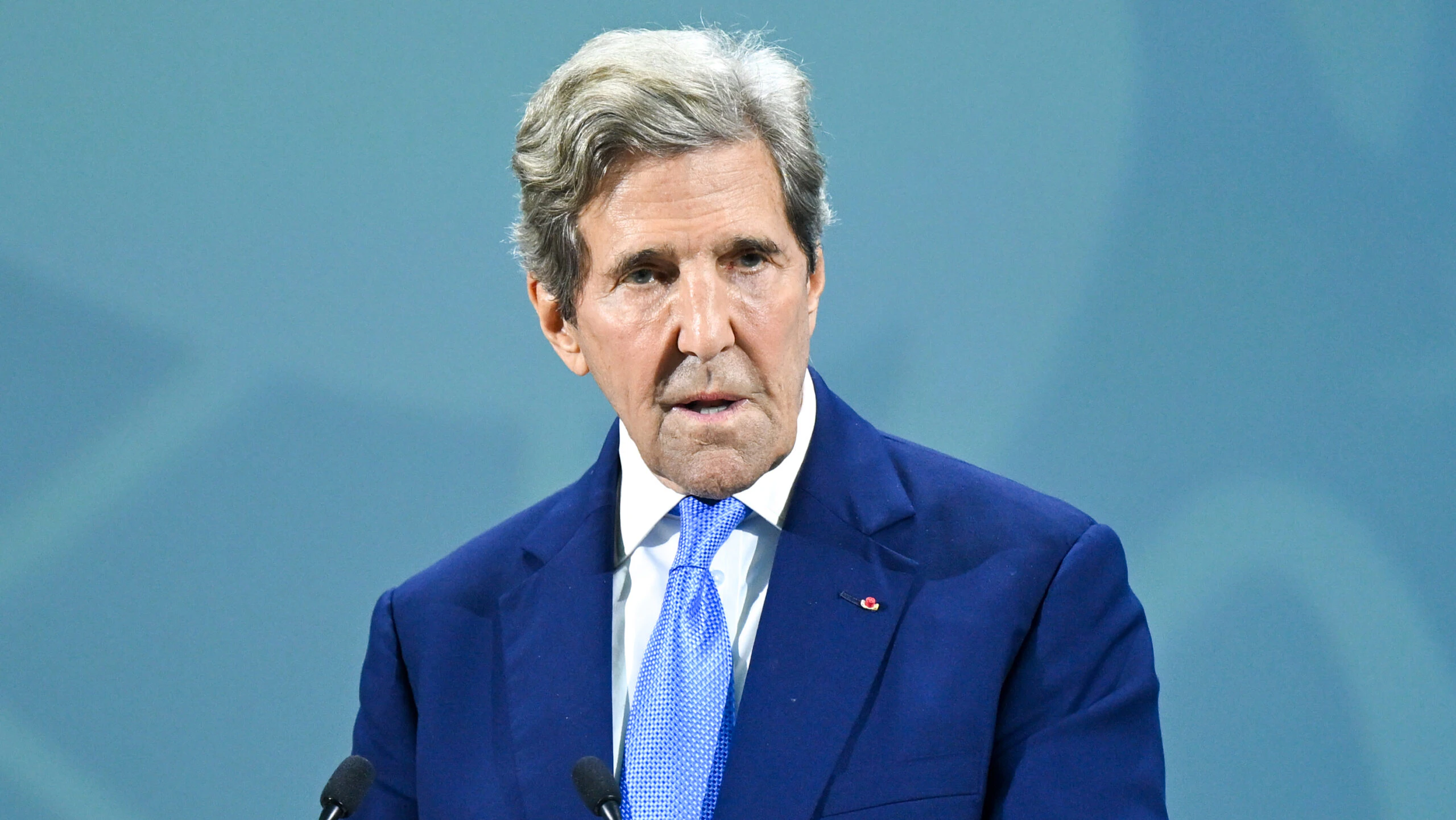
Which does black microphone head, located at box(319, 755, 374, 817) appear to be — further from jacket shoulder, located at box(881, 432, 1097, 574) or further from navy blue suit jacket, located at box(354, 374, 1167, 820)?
jacket shoulder, located at box(881, 432, 1097, 574)

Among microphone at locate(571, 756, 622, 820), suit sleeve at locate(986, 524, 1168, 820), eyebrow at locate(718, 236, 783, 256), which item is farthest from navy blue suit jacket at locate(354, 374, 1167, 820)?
eyebrow at locate(718, 236, 783, 256)

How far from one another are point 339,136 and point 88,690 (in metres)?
1.03

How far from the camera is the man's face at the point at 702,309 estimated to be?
1.49 metres

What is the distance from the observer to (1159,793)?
1424 mm

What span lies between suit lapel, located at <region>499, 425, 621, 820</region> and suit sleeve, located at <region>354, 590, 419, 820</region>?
0.15m

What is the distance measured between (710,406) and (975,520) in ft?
0.98

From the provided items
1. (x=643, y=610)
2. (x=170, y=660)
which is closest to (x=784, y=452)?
(x=643, y=610)

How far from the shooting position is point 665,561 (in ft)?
5.40

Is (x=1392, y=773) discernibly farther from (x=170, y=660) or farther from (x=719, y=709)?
(x=170, y=660)

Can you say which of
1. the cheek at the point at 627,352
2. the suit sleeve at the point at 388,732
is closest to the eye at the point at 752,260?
the cheek at the point at 627,352

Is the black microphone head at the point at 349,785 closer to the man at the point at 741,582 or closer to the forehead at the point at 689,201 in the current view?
the man at the point at 741,582

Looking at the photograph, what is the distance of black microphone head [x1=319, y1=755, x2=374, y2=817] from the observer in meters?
1.43

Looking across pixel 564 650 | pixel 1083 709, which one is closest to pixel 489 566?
pixel 564 650

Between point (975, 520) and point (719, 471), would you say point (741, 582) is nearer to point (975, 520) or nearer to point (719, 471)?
point (719, 471)
